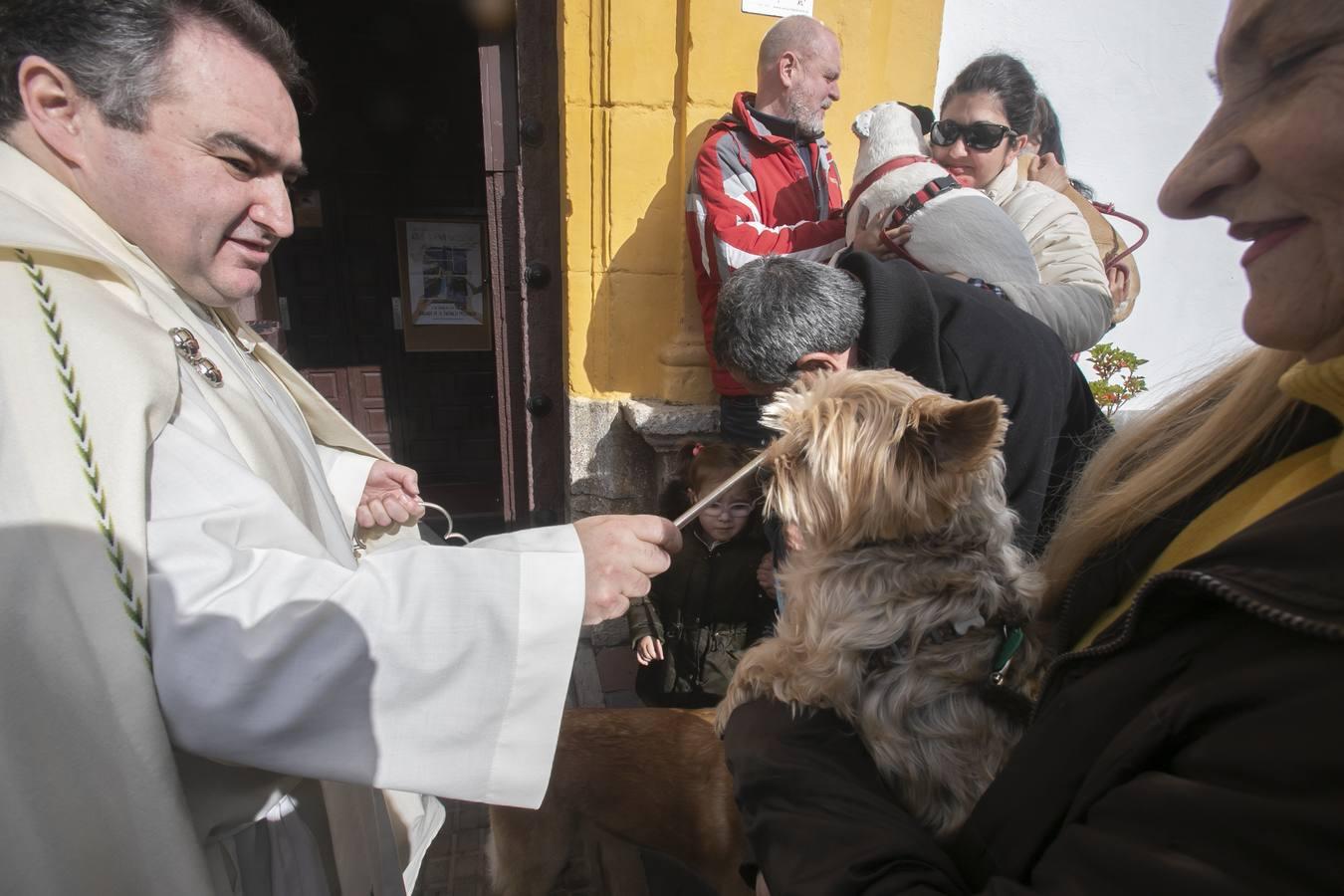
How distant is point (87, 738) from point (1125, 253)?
4.14 metres

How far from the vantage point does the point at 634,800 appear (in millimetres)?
2191

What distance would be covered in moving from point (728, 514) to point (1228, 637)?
7.41ft

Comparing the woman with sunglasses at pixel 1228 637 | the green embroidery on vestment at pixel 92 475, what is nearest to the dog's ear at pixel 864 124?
the woman with sunglasses at pixel 1228 637

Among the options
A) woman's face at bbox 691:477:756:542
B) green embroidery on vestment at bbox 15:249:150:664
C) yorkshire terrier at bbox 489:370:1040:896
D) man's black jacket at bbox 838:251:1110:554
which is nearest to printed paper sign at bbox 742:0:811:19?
man's black jacket at bbox 838:251:1110:554

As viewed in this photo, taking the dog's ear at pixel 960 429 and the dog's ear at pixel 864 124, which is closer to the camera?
the dog's ear at pixel 960 429

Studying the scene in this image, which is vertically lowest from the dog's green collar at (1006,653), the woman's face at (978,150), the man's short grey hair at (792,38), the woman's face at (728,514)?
the woman's face at (728,514)

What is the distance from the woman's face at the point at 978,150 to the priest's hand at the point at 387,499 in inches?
100

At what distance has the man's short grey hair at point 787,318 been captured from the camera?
1.91m

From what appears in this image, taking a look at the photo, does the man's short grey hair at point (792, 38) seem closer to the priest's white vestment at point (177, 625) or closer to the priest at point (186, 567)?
the priest at point (186, 567)

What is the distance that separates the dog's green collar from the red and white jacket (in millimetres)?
1977

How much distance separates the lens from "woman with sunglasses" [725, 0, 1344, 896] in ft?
2.06

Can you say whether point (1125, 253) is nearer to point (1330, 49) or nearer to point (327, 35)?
point (1330, 49)

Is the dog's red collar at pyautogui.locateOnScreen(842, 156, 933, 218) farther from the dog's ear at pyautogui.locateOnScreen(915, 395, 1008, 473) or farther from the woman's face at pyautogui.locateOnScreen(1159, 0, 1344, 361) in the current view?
the woman's face at pyautogui.locateOnScreen(1159, 0, 1344, 361)

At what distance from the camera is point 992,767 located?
142 cm
